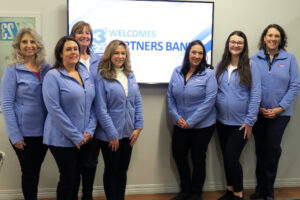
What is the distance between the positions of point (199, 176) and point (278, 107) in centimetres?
100

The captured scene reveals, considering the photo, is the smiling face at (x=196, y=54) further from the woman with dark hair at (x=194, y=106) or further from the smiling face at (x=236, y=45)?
the smiling face at (x=236, y=45)

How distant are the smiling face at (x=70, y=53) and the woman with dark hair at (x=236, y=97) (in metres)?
1.34

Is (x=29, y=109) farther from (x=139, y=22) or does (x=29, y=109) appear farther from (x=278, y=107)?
(x=278, y=107)

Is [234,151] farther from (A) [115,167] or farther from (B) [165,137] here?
(A) [115,167]

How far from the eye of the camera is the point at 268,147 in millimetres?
2785

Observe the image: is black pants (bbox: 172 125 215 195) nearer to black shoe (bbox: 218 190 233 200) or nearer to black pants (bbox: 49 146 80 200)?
black shoe (bbox: 218 190 233 200)

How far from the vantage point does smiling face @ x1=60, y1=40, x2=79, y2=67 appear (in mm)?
2043

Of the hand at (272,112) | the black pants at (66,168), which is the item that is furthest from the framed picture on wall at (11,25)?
the hand at (272,112)

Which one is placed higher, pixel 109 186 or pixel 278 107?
pixel 278 107

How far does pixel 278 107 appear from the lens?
8.91ft

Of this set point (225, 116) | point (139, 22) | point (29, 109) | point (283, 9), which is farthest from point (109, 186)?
point (283, 9)

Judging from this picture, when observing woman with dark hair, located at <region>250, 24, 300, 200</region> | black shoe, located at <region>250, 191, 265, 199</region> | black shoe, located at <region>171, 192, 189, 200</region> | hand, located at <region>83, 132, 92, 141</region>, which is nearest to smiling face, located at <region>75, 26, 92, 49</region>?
hand, located at <region>83, 132, 92, 141</region>

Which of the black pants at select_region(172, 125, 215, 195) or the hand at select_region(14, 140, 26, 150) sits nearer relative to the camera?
the hand at select_region(14, 140, 26, 150)

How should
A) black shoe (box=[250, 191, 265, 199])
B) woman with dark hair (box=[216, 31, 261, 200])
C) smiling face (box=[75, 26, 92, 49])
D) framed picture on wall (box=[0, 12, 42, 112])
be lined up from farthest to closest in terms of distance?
1. black shoe (box=[250, 191, 265, 199])
2. framed picture on wall (box=[0, 12, 42, 112])
3. woman with dark hair (box=[216, 31, 261, 200])
4. smiling face (box=[75, 26, 92, 49])
